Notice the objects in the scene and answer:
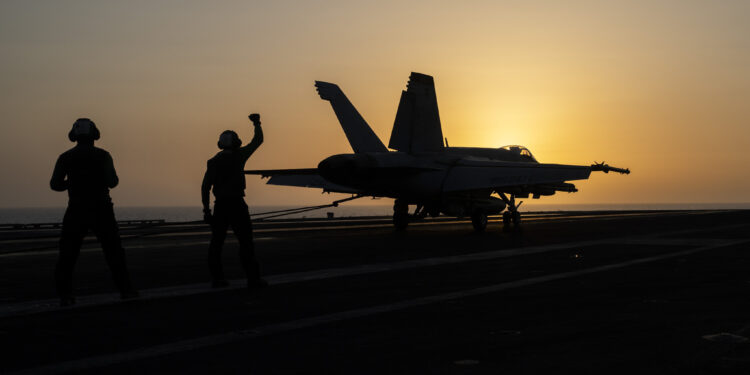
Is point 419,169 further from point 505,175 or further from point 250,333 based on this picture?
point 250,333

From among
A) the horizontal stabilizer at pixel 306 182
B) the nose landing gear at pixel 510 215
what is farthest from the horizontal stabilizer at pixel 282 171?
the nose landing gear at pixel 510 215

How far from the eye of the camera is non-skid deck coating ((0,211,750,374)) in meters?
6.14

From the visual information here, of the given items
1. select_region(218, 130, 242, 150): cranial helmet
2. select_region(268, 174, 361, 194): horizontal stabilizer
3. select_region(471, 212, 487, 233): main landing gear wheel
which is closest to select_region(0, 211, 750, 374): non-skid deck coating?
select_region(218, 130, 242, 150): cranial helmet

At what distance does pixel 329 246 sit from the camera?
21.4m

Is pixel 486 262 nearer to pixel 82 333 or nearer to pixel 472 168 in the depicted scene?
pixel 82 333

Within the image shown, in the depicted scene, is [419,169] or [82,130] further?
[419,169]

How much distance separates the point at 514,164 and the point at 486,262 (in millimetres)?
14261

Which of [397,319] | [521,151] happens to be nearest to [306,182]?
[521,151]

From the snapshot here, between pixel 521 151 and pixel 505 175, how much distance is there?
617cm

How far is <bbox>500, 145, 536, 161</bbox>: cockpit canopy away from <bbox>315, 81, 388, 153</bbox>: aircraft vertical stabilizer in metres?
9.03

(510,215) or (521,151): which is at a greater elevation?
(521,151)

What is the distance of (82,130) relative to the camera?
32.6 feet

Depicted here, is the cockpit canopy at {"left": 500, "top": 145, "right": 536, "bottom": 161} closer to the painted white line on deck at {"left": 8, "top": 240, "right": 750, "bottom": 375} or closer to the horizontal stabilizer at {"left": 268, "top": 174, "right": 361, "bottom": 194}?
the horizontal stabilizer at {"left": 268, "top": 174, "right": 361, "bottom": 194}

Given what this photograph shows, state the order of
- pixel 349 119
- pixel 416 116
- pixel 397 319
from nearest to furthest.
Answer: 1. pixel 397 319
2. pixel 416 116
3. pixel 349 119
